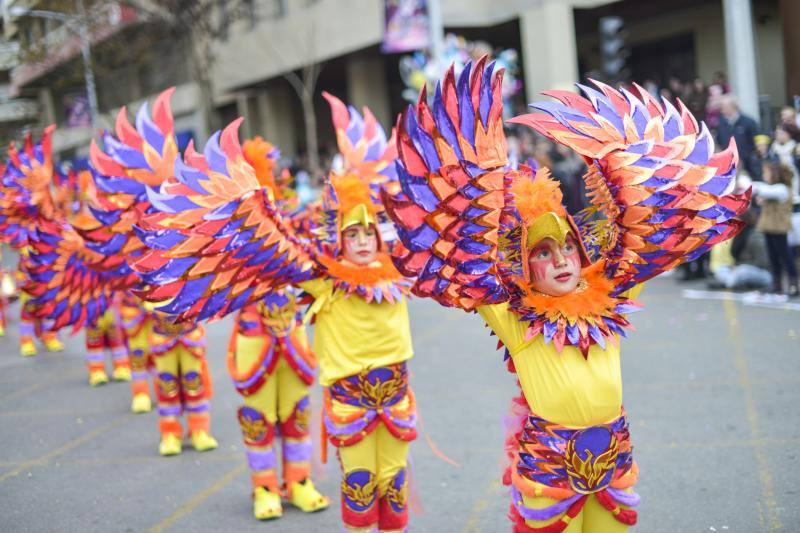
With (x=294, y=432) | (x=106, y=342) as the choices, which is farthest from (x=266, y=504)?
(x=106, y=342)

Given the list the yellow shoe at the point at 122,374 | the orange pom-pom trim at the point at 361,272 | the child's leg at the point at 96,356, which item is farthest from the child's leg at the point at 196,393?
the yellow shoe at the point at 122,374

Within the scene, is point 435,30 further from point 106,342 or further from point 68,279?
point 68,279

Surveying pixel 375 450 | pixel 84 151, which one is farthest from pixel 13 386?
pixel 84 151

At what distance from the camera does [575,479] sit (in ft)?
10.5

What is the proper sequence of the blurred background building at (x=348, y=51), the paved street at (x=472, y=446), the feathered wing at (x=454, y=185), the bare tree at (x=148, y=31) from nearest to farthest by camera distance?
1. the feathered wing at (x=454, y=185)
2. the paved street at (x=472, y=446)
3. the blurred background building at (x=348, y=51)
4. the bare tree at (x=148, y=31)

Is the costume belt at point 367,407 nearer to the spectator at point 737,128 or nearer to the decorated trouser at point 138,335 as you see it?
the decorated trouser at point 138,335

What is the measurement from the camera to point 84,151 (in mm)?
41031

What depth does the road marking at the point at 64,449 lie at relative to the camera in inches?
253

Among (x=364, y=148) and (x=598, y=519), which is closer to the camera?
(x=598, y=519)

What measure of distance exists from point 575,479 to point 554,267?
0.80 meters

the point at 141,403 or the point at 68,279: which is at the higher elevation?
the point at 68,279

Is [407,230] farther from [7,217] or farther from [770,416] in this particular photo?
[7,217]

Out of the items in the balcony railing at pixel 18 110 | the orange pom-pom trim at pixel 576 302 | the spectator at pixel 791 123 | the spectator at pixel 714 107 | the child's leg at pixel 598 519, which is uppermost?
the balcony railing at pixel 18 110

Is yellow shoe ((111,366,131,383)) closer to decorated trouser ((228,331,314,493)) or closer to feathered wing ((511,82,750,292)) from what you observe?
decorated trouser ((228,331,314,493))
